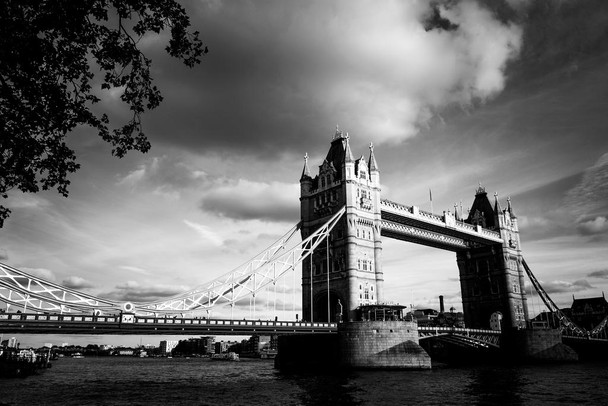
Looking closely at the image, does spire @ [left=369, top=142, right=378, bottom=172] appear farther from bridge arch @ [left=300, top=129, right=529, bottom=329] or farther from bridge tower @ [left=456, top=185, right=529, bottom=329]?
bridge tower @ [left=456, top=185, right=529, bottom=329]

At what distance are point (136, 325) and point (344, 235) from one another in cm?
3350

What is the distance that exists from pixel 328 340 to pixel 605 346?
228 feet

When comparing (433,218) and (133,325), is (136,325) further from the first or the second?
(433,218)

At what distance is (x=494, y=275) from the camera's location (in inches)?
3807

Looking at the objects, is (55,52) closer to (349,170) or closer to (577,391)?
(577,391)

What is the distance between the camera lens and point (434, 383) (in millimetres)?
42594

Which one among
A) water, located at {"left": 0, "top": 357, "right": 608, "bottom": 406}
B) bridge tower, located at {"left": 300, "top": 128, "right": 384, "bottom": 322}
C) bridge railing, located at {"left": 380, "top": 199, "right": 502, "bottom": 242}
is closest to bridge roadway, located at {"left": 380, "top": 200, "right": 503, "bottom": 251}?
bridge railing, located at {"left": 380, "top": 199, "right": 502, "bottom": 242}

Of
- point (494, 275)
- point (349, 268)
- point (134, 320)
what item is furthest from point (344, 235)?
point (494, 275)

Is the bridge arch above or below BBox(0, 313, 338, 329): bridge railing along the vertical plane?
above


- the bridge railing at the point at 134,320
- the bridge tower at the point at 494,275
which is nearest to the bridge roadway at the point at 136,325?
the bridge railing at the point at 134,320

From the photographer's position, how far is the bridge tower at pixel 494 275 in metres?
94.2

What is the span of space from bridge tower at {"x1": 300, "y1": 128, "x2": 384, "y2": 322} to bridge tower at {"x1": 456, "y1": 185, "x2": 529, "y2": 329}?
34377mm

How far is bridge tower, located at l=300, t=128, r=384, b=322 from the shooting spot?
66125mm

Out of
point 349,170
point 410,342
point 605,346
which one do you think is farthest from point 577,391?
point 605,346
